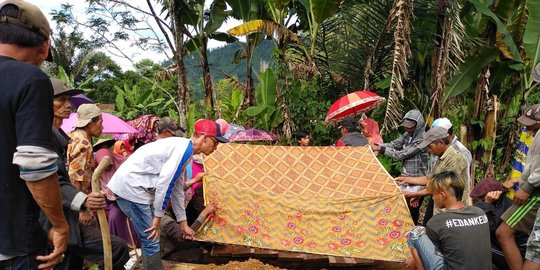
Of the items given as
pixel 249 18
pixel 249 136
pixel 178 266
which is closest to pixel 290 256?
pixel 178 266

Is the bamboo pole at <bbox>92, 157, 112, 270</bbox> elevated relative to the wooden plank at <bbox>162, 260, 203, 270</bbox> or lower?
elevated

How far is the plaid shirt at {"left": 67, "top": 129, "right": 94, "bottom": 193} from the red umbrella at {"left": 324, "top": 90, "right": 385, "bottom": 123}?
377 cm

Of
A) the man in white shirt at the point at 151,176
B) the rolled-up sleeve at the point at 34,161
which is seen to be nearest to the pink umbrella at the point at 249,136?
the man in white shirt at the point at 151,176

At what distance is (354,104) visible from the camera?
20.3 ft

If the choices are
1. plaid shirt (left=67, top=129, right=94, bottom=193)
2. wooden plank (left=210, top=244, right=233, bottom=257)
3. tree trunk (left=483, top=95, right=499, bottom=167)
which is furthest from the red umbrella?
plaid shirt (left=67, top=129, right=94, bottom=193)

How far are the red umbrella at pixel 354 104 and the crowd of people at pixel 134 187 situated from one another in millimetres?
512

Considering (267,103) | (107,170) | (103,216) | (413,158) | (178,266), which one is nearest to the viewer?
(103,216)

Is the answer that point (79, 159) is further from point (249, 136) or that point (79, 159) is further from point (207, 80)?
point (207, 80)

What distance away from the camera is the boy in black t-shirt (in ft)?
9.57

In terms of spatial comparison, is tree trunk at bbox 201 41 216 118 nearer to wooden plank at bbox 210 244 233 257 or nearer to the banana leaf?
the banana leaf

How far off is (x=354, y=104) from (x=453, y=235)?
3.44 m

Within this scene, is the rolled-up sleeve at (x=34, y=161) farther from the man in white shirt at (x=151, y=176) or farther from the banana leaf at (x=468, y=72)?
the banana leaf at (x=468, y=72)

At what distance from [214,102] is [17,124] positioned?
8.69m

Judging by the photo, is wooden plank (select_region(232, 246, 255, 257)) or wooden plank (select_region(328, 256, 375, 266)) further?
wooden plank (select_region(232, 246, 255, 257))
